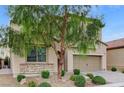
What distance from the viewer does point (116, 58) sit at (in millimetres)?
24172

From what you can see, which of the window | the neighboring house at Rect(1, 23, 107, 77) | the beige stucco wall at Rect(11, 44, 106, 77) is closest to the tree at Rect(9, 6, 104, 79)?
the neighboring house at Rect(1, 23, 107, 77)

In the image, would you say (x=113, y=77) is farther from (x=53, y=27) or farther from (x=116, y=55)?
(x=53, y=27)

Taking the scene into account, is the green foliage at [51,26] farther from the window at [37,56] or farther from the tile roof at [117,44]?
the tile roof at [117,44]

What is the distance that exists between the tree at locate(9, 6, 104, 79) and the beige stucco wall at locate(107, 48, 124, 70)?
921 centimetres

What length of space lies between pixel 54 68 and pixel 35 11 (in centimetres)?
657

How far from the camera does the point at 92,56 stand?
21.9 m

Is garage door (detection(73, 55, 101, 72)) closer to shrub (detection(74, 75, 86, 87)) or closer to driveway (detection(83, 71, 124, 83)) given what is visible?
driveway (detection(83, 71, 124, 83))

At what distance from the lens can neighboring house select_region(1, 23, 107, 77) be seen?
1769 cm

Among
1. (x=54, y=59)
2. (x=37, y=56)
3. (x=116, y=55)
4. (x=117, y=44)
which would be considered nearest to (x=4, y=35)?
(x=37, y=56)

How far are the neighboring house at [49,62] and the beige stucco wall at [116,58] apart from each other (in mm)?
2003

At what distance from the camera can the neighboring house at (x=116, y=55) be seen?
23.6m

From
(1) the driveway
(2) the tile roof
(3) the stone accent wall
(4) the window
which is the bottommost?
(1) the driveway
